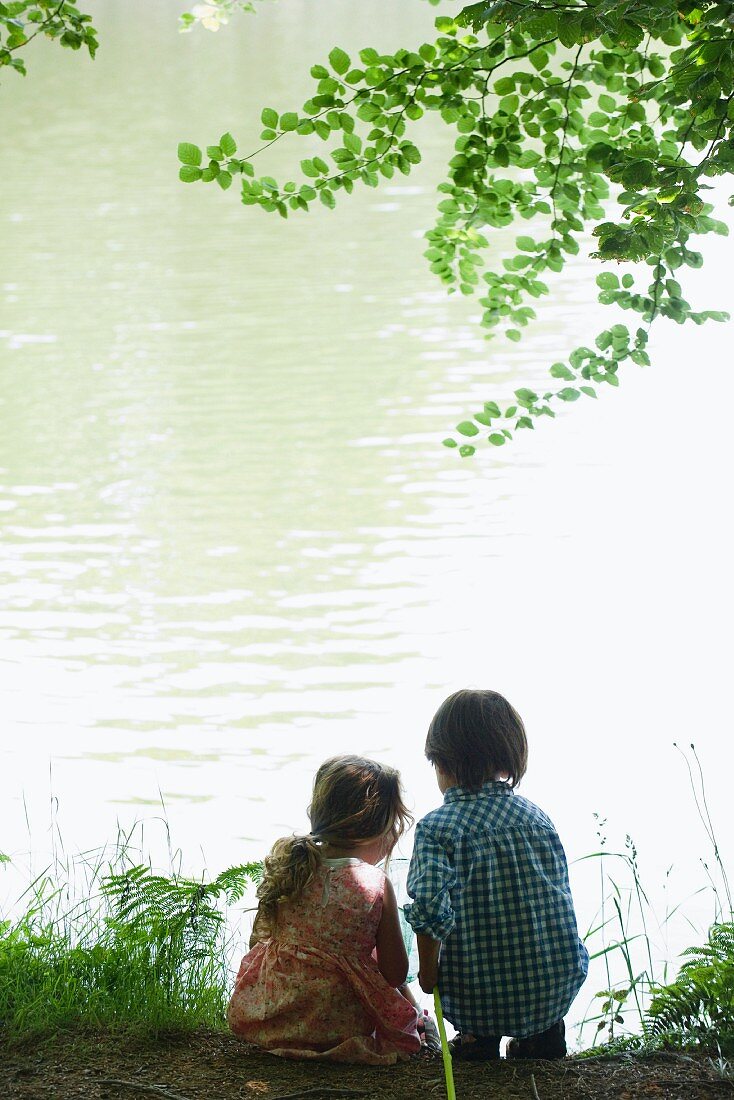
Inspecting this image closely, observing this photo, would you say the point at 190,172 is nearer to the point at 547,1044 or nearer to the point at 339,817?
the point at 339,817

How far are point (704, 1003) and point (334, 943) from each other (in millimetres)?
810

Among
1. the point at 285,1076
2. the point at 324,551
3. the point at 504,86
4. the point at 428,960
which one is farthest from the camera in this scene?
the point at 324,551

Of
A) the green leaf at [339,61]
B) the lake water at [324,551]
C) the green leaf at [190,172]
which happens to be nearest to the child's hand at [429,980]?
the lake water at [324,551]

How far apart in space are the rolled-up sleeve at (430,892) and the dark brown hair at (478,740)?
0.66 feet

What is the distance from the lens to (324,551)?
887 cm

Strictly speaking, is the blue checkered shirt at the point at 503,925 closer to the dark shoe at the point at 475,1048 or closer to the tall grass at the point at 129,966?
the dark shoe at the point at 475,1048

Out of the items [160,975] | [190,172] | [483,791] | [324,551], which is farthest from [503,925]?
[324,551]

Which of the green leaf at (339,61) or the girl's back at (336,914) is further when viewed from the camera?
the girl's back at (336,914)

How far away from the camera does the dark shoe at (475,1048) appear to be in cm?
293

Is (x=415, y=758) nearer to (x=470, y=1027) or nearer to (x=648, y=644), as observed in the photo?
(x=648, y=644)

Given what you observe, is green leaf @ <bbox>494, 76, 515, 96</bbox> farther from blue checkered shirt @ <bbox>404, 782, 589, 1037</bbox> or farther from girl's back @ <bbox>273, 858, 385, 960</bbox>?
girl's back @ <bbox>273, 858, 385, 960</bbox>

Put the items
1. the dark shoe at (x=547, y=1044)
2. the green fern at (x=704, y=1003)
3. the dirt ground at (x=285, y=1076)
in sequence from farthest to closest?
the dark shoe at (x=547, y=1044) → the green fern at (x=704, y=1003) → the dirt ground at (x=285, y=1076)

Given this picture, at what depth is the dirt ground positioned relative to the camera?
256 cm

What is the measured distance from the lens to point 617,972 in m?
3.97
